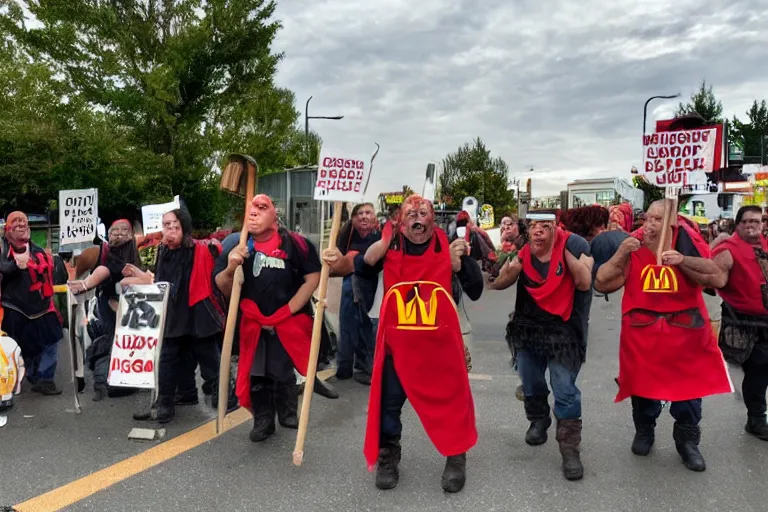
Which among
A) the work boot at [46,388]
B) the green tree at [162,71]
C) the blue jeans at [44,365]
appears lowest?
the work boot at [46,388]

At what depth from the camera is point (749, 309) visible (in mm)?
4320

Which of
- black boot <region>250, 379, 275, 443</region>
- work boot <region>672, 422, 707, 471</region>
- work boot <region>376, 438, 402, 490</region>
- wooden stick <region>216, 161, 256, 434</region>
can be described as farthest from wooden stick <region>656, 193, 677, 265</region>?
black boot <region>250, 379, 275, 443</region>

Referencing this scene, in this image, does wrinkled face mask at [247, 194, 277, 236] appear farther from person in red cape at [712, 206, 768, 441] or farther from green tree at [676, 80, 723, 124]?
green tree at [676, 80, 723, 124]

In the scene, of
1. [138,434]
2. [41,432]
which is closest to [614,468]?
[138,434]

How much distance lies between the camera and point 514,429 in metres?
4.57

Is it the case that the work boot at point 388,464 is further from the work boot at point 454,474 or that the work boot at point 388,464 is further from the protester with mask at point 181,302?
the protester with mask at point 181,302

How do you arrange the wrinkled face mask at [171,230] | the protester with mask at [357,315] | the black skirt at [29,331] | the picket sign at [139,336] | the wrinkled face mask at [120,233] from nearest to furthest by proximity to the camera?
the picket sign at [139,336], the wrinkled face mask at [171,230], the wrinkled face mask at [120,233], the black skirt at [29,331], the protester with mask at [357,315]

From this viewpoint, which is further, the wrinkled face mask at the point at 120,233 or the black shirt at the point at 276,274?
the wrinkled face mask at the point at 120,233

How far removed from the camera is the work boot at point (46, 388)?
5527mm

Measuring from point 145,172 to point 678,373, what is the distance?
1603 cm

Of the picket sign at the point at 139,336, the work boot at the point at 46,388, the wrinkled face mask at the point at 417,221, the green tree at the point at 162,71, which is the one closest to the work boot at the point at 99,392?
the work boot at the point at 46,388

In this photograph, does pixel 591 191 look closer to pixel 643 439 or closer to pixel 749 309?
pixel 749 309

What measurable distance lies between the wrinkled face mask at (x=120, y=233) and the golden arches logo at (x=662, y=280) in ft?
13.0

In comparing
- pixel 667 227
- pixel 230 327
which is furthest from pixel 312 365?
pixel 667 227
